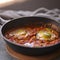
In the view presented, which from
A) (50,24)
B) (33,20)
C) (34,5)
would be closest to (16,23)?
(33,20)

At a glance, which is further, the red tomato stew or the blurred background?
the blurred background

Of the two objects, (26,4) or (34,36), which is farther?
(26,4)

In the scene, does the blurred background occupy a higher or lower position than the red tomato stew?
higher

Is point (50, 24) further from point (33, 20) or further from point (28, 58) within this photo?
point (28, 58)

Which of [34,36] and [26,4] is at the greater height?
[26,4]
